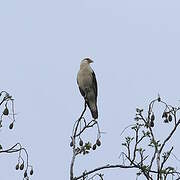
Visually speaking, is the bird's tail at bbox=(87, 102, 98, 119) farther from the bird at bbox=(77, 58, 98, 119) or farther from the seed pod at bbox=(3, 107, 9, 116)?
the seed pod at bbox=(3, 107, 9, 116)

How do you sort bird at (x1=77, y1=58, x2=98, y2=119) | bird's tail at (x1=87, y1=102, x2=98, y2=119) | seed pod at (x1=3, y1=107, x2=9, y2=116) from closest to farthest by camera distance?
1. seed pod at (x1=3, y1=107, x2=9, y2=116)
2. bird's tail at (x1=87, y1=102, x2=98, y2=119)
3. bird at (x1=77, y1=58, x2=98, y2=119)

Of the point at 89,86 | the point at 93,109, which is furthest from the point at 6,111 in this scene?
the point at 89,86

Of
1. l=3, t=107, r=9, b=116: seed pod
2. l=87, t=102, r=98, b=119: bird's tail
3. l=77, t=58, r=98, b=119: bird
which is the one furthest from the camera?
l=77, t=58, r=98, b=119: bird

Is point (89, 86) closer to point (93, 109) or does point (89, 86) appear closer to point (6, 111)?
point (93, 109)

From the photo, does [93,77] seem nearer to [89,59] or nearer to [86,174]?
[89,59]

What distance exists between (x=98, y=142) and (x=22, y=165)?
820mm

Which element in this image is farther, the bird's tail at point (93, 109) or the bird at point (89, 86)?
the bird at point (89, 86)

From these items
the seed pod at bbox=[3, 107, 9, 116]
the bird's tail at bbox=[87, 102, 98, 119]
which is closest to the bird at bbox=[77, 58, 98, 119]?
the bird's tail at bbox=[87, 102, 98, 119]

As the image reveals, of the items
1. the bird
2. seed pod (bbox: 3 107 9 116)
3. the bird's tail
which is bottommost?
seed pod (bbox: 3 107 9 116)

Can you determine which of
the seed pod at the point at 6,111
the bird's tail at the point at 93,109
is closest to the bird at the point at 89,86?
the bird's tail at the point at 93,109

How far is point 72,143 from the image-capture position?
5.06 meters

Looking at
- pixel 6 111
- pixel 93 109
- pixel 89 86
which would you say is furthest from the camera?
pixel 89 86

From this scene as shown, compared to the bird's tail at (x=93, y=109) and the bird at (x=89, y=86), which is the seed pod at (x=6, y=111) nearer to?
the bird's tail at (x=93, y=109)

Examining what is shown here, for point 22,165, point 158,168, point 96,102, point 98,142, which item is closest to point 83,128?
point 98,142
